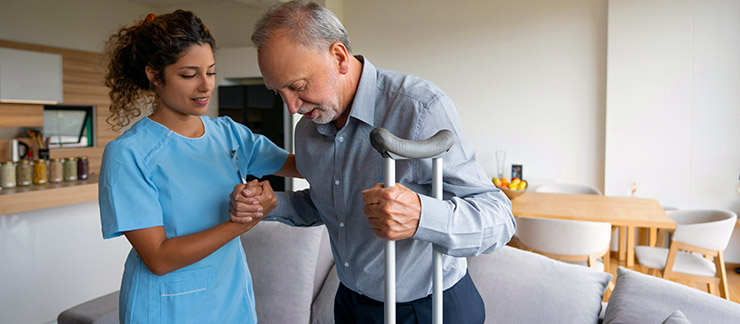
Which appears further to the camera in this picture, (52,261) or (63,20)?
(63,20)

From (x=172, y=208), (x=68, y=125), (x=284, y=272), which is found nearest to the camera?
(x=172, y=208)

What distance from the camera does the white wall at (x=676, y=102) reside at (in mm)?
4520

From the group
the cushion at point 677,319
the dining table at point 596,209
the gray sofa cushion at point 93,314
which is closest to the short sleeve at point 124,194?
the gray sofa cushion at point 93,314

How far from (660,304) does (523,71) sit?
4.13m

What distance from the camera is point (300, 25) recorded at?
1.01 meters

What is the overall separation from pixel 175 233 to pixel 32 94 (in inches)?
196

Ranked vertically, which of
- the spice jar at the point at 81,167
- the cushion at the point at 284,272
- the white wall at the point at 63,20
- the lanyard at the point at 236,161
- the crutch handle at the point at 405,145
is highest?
the white wall at the point at 63,20

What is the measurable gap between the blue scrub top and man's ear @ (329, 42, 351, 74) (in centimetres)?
47

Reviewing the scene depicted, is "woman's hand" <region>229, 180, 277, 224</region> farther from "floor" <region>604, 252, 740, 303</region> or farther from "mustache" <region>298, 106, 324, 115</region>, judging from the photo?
"floor" <region>604, 252, 740, 303</region>

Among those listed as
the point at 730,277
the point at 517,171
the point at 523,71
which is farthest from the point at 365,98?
the point at 730,277

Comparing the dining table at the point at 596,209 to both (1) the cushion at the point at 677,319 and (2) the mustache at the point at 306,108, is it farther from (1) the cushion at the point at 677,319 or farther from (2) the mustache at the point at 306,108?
(2) the mustache at the point at 306,108

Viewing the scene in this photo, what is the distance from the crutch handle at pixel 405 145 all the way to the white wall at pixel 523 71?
188 inches

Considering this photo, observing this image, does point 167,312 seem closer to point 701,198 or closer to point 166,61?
point 166,61

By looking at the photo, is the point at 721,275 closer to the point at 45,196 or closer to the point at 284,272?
the point at 284,272
